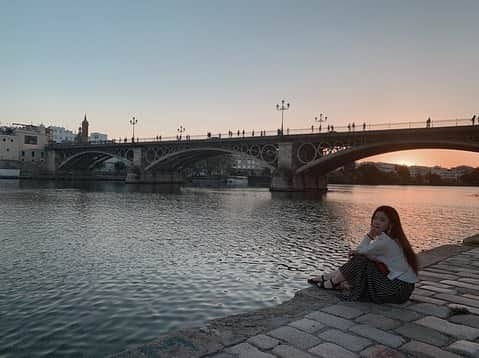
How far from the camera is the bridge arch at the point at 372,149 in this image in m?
46.0

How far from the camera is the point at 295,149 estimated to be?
202ft

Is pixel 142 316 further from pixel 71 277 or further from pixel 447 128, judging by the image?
pixel 447 128

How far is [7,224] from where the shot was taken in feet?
63.5

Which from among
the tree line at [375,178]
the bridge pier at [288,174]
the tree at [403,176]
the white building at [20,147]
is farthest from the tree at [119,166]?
the tree at [403,176]

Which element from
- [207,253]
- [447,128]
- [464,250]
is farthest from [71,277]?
[447,128]

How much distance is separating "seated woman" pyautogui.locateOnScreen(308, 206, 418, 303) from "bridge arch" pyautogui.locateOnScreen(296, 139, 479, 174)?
44223mm

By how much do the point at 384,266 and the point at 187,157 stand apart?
3035 inches

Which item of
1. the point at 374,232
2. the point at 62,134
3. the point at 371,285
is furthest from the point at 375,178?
the point at 371,285

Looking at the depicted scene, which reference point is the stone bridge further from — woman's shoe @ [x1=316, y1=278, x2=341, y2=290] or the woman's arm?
the woman's arm

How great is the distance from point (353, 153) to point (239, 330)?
52.1 metres

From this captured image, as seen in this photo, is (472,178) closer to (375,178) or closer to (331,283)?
(375,178)

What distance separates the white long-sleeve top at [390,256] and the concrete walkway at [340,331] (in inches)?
20.5

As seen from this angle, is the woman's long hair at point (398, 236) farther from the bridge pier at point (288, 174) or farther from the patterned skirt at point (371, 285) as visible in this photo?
the bridge pier at point (288, 174)

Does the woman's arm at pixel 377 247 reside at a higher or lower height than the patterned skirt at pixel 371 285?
higher
